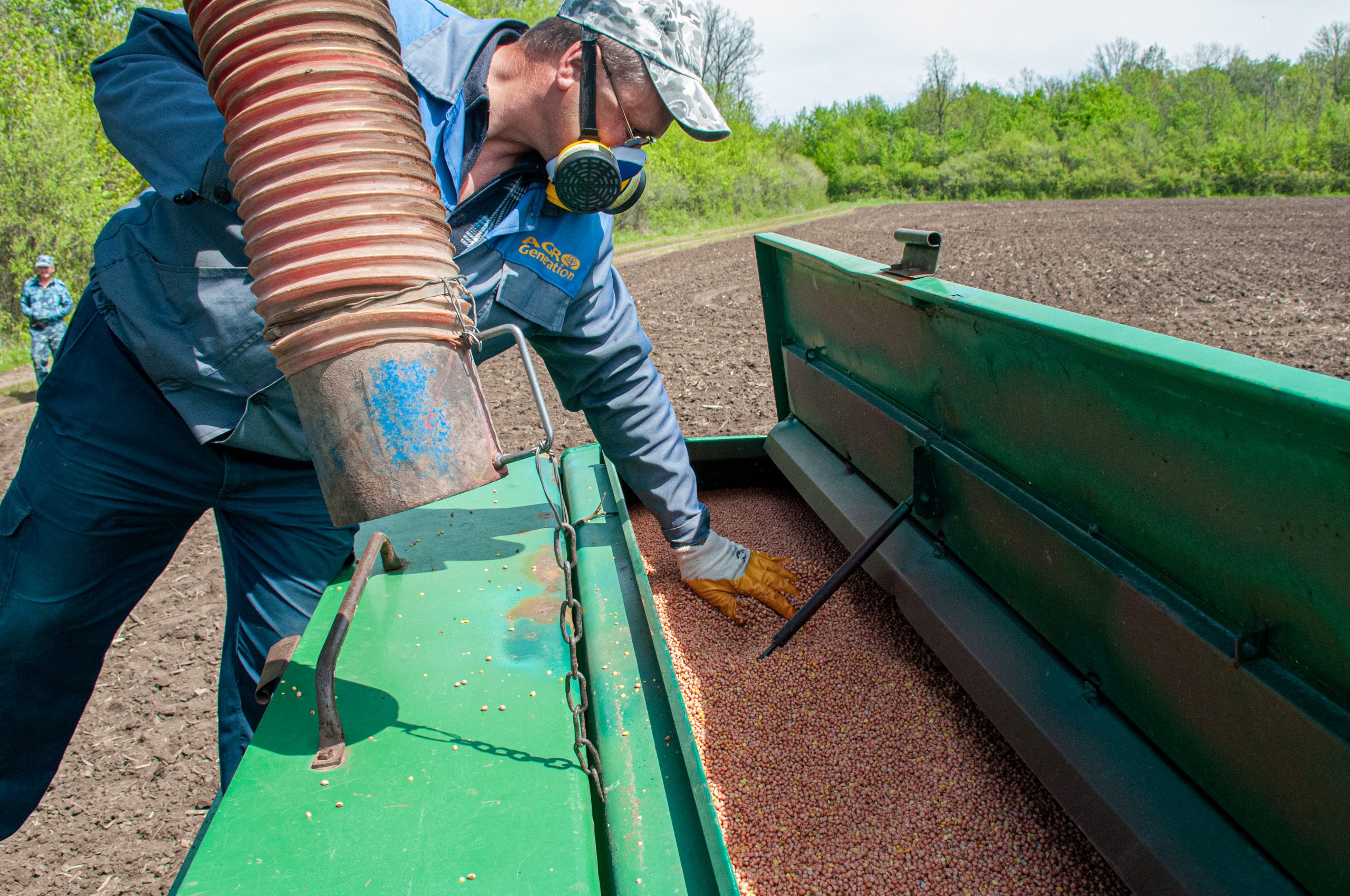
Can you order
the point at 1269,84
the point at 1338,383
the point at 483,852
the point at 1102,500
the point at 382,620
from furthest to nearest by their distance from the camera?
the point at 1269,84
the point at 382,620
the point at 1102,500
the point at 483,852
the point at 1338,383

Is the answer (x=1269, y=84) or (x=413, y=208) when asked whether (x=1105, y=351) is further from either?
(x=1269, y=84)

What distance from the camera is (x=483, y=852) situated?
1.23m

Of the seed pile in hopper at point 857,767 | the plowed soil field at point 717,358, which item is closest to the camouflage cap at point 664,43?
the seed pile in hopper at point 857,767

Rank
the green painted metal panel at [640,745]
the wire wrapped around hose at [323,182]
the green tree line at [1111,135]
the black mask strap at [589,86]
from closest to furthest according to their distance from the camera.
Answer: the wire wrapped around hose at [323,182], the green painted metal panel at [640,745], the black mask strap at [589,86], the green tree line at [1111,135]

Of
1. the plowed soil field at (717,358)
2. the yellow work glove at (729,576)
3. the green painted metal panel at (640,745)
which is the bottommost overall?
the plowed soil field at (717,358)

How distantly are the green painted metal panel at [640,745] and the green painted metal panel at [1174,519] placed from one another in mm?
852

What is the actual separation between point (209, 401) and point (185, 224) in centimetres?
38

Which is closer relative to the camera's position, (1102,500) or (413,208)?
(413,208)

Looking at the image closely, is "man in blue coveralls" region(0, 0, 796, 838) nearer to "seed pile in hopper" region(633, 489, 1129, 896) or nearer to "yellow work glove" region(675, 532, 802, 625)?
"yellow work glove" region(675, 532, 802, 625)

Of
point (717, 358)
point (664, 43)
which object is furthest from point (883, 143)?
point (664, 43)

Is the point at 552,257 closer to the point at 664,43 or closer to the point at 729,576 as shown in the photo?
the point at 664,43

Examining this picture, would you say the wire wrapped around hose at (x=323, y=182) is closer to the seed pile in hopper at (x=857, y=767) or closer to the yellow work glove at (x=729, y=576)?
the seed pile in hopper at (x=857, y=767)

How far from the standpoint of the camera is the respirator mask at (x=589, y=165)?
1.83 meters

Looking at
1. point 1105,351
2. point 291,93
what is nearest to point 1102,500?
point 1105,351
